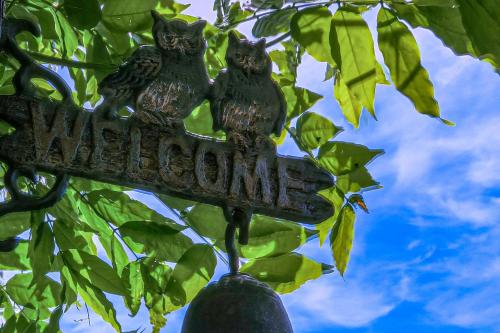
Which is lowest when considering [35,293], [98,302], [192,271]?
[35,293]

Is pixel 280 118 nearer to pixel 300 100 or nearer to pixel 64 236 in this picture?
pixel 300 100

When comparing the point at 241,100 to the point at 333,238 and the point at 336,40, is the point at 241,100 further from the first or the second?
the point at 333,238

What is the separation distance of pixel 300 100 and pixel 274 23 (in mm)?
141

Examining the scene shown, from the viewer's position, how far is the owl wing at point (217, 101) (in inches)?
34.9

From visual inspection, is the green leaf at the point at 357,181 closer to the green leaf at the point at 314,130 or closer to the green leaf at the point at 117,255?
the green leaf at the point at 314,130

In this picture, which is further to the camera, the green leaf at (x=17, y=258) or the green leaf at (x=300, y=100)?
the green leaf at (x=17, y=258)

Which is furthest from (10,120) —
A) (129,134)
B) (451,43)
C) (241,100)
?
(451,43)

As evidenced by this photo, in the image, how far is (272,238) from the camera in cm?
112

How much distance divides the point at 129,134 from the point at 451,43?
1.40 ft

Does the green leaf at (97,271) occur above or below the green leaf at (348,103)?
below

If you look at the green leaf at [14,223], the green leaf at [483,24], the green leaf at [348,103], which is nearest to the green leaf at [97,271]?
the green leaf at [14,223]

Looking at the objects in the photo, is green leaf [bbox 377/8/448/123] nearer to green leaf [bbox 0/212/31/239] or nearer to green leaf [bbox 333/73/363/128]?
green leaf [bbox 333/73/363/128]

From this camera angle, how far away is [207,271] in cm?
109

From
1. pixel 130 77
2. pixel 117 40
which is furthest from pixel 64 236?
pixel 130 77
